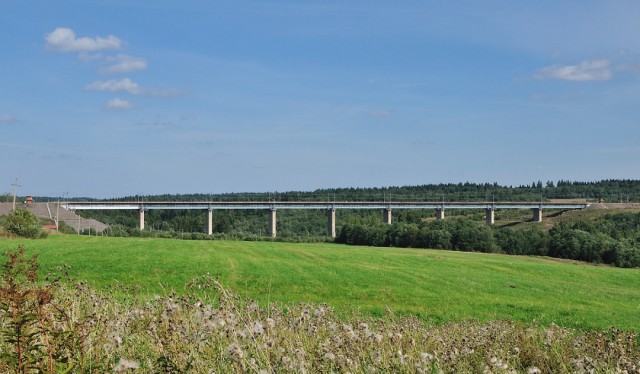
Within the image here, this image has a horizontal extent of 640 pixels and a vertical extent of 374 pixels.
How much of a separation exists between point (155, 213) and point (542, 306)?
161 meters

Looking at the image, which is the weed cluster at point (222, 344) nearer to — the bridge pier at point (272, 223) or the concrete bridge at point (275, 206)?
the concrete bridge at point (275, 206)

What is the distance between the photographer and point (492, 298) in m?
22.7

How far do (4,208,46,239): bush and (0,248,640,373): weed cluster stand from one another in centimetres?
4769

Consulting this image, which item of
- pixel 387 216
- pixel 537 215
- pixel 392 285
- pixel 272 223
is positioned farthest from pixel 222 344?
pixel 537 215

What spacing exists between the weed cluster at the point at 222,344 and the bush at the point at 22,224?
156 ft

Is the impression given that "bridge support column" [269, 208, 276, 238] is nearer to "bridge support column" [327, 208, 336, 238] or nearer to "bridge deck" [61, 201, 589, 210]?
"bridge deck" [61, 201, 589, 210]

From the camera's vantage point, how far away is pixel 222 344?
6125 millimetres

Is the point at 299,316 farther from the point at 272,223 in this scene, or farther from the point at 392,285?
the point at 272,223

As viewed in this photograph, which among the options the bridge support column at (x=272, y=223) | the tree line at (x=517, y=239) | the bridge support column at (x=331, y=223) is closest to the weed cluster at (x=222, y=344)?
the tree line at (x=517, y=239)

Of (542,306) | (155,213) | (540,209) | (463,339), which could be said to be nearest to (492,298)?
(542,306)

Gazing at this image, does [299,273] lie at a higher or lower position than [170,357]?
lower

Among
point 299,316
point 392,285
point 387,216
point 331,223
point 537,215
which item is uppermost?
point 299,316

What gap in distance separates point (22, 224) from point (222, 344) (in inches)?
1988

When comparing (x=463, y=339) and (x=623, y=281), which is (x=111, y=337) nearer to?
(x=463, y=339)
